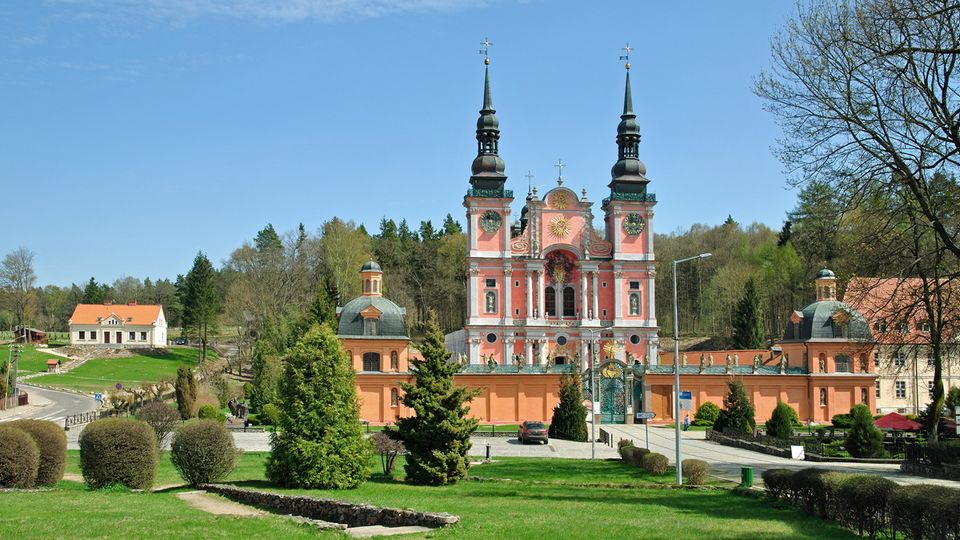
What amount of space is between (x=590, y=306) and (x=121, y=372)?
161 feet

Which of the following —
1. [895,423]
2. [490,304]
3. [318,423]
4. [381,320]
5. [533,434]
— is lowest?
[533,434]

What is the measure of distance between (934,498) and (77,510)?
15.6 meters

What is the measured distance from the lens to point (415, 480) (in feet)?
99.4

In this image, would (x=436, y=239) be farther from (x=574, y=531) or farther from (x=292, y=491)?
(x=574, y=531)

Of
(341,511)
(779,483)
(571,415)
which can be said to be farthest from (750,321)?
(341,511)

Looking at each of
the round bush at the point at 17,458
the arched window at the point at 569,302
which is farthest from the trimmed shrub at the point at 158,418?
the arched window at the point at 569,302

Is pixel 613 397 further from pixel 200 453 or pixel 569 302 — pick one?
pixel 200 453

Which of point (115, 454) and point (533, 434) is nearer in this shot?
point (115, 454)

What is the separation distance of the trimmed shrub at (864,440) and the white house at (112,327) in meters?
93.4

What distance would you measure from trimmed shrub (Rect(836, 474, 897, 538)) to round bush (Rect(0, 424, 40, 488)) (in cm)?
1877

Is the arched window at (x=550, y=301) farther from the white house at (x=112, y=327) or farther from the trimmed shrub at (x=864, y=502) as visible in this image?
the white house at (x=112, y=327)

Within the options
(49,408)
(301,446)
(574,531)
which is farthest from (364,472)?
(49,408)

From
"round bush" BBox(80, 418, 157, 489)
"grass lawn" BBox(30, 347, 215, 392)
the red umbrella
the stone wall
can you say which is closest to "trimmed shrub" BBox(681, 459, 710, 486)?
the stone wall

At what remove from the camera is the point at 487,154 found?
7750cm
